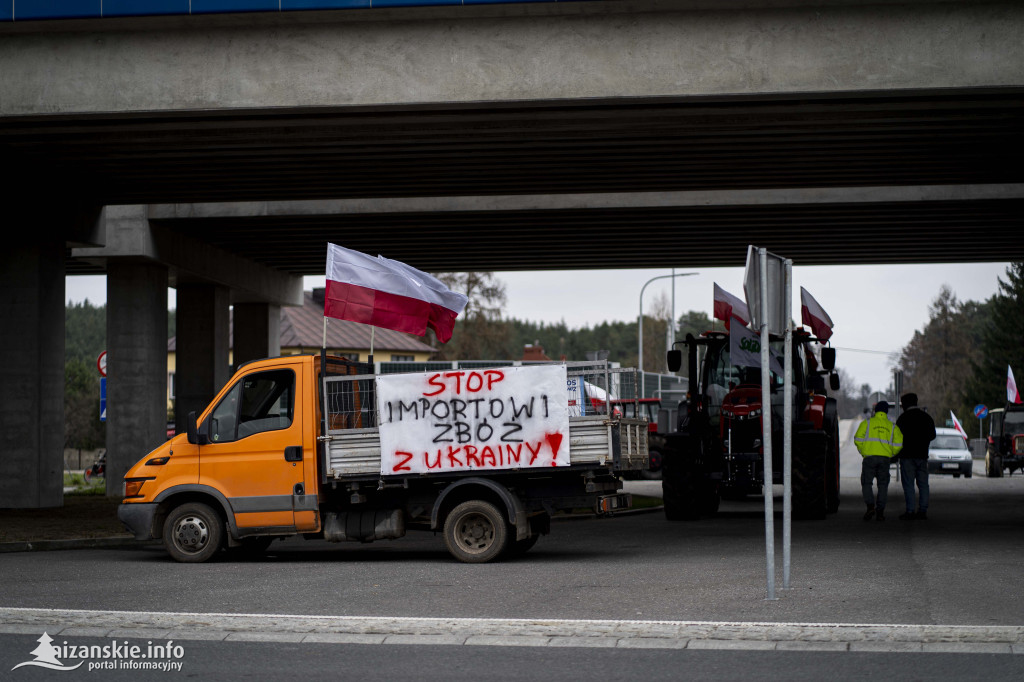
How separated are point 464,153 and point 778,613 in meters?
12.5

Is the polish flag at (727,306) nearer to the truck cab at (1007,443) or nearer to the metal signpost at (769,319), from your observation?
the metal signpost at (769,319)

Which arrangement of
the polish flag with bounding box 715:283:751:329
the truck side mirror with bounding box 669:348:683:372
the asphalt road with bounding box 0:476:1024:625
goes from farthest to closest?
the polish flag with bounding box 715:283:751:329, the truck side mirror with bounding box 669:348:683:372, the asphalt road with bounding box 0:476:1024:625

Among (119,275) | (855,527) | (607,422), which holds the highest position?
(119,275)

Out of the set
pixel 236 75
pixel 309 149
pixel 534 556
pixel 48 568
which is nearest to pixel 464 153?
pixel 309 149

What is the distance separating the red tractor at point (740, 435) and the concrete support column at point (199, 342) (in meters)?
18.1

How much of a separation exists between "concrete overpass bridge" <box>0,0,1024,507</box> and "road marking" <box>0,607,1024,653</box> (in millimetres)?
8408

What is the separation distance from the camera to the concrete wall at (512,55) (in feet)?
49.3

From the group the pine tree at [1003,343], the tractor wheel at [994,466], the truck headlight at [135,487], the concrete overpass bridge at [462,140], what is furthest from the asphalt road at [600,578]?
the pine tree at [1003,343]

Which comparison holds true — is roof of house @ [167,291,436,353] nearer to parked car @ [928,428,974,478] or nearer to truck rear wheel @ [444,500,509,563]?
parked car @ [928,428,974,478]

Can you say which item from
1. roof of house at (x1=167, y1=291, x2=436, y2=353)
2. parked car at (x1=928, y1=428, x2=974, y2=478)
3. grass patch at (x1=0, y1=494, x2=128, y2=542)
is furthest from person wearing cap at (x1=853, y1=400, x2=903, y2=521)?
roof of house at (x1=167, y1=291, x2=436, y2=353)

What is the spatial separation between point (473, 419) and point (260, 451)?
94.6 inches

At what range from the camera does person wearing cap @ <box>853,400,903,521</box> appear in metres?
18.4

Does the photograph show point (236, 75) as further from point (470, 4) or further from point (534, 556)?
point (534, 556)

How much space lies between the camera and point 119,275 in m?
29.6
